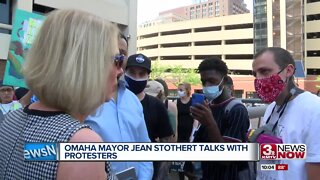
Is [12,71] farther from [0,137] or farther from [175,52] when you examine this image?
[175,52]

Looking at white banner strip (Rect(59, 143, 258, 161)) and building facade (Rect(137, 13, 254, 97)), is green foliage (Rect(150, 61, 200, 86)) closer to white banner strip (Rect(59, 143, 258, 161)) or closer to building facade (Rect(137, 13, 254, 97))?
building facade (Rect(137, 13, 254, 97))

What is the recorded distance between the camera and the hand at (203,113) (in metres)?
3.04

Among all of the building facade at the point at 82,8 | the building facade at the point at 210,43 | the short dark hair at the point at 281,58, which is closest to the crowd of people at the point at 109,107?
the short dark hair at the point at 281,58

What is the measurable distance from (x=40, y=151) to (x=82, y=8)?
15.0m

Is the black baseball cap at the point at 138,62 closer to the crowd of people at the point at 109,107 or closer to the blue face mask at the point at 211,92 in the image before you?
the crowd of people at the point at 109,107

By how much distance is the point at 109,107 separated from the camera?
264 centimetres

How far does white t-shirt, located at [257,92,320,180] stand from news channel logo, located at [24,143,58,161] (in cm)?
149

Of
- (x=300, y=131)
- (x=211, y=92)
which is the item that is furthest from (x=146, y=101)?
(x=300, y=131)

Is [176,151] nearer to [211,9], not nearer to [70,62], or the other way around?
[70,62]

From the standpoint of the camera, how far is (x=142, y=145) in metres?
2.06

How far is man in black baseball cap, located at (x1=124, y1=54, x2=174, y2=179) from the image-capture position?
3.83 meters

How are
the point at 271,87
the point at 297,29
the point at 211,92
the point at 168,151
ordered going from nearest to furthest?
the point at 168,151 < the point at 271,87 < the point at 211,92 < the point at 297,29

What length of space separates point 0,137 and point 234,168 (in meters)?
1.92

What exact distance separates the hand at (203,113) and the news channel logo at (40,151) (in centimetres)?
183
